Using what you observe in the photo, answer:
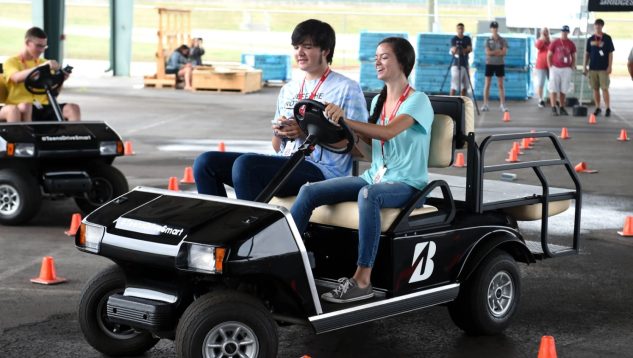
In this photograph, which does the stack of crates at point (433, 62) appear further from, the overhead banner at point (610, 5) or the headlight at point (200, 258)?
the headlight at point (200, 258)

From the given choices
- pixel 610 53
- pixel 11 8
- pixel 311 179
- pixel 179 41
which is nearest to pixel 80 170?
pixel 311 179

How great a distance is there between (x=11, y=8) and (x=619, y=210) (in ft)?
201

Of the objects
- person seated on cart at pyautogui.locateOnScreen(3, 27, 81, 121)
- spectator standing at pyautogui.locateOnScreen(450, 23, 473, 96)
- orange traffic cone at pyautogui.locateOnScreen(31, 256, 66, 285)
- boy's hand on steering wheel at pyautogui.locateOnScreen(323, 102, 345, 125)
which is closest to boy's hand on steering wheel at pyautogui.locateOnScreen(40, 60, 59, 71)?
person seated on cart at pyautogui.locateOnScreen(3, 27, 81, 121)

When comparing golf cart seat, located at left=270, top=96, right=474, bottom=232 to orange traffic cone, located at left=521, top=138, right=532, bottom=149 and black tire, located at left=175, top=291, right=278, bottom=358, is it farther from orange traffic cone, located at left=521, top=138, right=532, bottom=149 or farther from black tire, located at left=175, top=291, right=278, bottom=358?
orange traffic cone, located at left=521, top=138, right=532, bottom=149

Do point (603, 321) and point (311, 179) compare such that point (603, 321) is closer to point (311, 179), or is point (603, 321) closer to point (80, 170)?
point (311, 179)

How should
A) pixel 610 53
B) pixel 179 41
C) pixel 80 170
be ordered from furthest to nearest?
pixel 179 41, pixel 610 53, pixel 80 170

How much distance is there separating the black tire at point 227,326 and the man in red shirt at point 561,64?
17118 mm

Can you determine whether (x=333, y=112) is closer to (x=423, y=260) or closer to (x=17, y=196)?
(x=423, y=260)

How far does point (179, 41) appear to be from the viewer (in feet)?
98.7

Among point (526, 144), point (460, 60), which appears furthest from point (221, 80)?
point (526, 144)

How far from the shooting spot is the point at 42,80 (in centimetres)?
971

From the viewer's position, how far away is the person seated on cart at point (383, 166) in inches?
208

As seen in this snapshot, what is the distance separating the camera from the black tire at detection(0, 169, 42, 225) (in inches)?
358

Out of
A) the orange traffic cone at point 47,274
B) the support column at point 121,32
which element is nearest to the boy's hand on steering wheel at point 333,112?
the orange traffic cone at point 47,274
